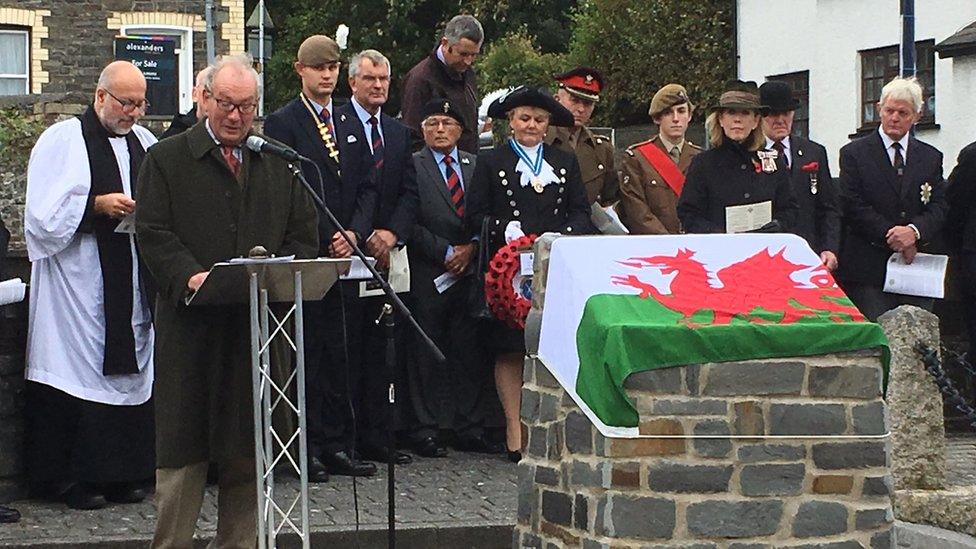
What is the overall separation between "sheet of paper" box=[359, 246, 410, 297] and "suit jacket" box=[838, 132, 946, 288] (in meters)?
2.97

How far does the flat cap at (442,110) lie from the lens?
11883mm

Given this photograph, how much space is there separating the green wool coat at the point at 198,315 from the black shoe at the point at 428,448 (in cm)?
366

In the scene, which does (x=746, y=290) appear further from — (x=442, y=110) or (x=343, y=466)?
(x=442, y=110)

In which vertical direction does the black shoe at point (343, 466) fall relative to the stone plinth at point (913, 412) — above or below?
below

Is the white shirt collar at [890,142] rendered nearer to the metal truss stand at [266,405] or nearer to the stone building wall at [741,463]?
the stone building wall at [741,463]

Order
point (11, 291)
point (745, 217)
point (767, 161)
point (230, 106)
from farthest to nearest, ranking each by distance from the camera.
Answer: point (767, 161), point (745, 217), point (11, 291), point (230, 106)

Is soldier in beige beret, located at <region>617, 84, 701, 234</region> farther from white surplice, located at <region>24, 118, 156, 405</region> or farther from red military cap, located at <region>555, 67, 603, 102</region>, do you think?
white surplice, located at <region>24, 118, 156, 405</region>

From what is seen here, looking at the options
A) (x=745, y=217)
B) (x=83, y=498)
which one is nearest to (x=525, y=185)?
(x=745, y=217)

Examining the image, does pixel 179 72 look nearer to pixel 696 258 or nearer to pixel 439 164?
pixel 439 164

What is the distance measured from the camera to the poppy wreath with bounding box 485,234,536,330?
436 inches

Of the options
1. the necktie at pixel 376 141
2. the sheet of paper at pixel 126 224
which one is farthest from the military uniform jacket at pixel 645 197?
the sheet of paper at pixel 126 224

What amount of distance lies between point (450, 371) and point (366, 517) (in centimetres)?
220

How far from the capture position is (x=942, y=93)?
31.3 metres

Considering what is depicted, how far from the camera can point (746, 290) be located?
27.6 feet
